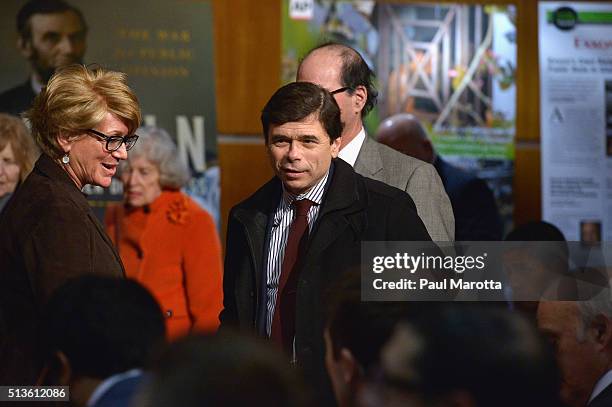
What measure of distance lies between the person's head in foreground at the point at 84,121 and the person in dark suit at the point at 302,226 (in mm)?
427

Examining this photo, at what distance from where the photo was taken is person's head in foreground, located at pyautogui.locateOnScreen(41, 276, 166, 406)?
7.67 ft

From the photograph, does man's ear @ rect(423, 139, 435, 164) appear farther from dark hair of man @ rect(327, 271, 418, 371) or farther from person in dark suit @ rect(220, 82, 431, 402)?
dark hair of man @ rect(327, 271, 418, 371)

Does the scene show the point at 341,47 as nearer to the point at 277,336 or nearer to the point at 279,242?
the point at 279,242

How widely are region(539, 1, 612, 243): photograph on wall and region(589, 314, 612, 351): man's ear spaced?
330 centimetres

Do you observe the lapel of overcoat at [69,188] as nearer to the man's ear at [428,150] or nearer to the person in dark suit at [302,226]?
the person in dark suit at [302,226]

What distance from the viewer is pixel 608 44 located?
262 inches

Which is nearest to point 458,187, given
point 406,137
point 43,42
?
point 406,137

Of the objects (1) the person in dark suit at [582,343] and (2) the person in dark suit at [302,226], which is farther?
(2) the person in dark suit at [302,226]

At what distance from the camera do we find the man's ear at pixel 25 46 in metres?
5.80

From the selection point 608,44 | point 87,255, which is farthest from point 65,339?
point 608,44

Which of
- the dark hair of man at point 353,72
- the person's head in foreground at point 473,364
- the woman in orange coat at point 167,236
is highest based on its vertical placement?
the dark hair of man at point 353,72

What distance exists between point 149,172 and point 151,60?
687 millimetres

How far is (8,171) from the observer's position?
503 cm

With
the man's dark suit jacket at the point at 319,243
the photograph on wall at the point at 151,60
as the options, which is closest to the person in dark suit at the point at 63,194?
the man's dark suit jacket at the point at 319,243
